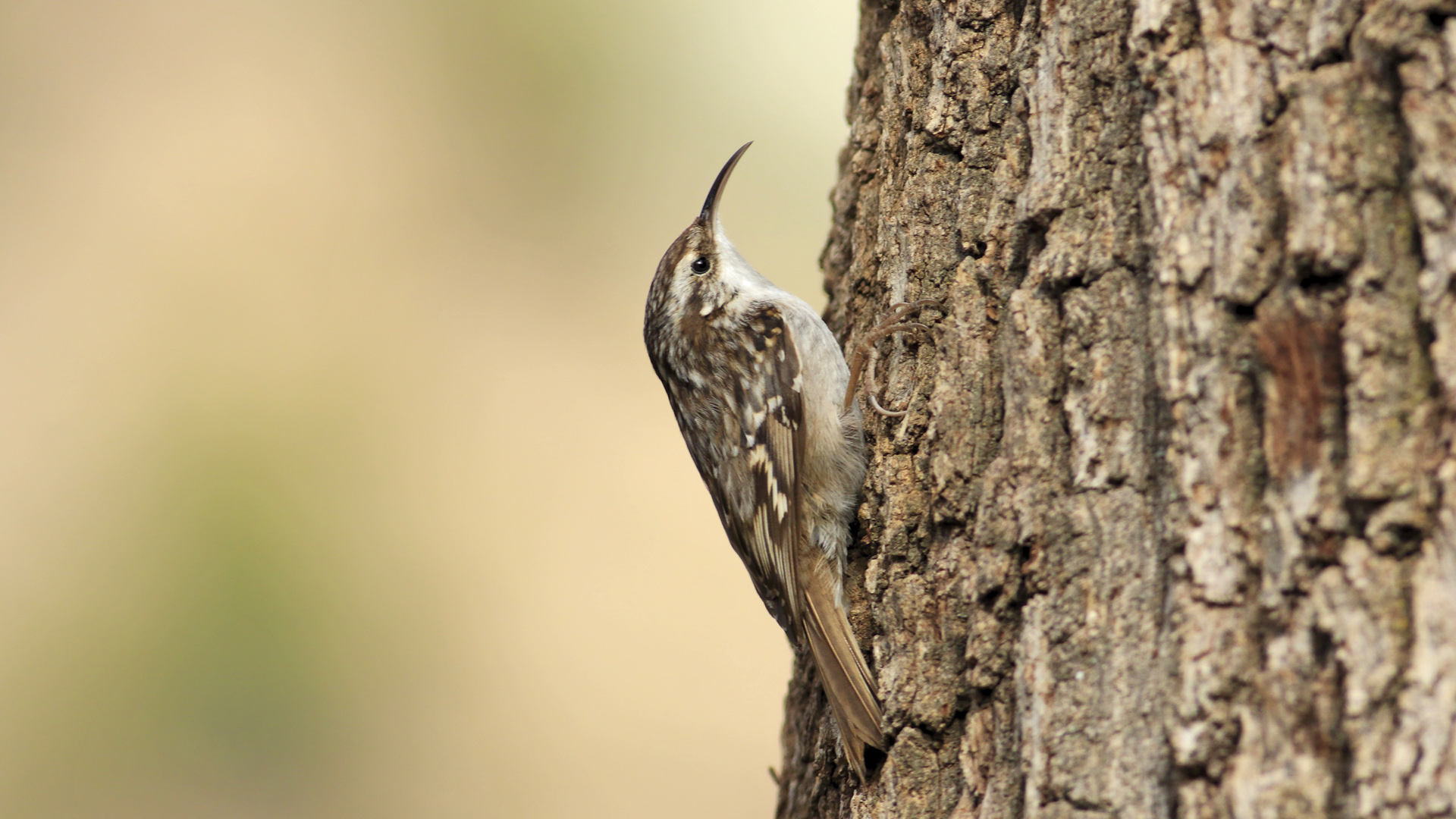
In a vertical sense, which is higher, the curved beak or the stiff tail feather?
the curved beak

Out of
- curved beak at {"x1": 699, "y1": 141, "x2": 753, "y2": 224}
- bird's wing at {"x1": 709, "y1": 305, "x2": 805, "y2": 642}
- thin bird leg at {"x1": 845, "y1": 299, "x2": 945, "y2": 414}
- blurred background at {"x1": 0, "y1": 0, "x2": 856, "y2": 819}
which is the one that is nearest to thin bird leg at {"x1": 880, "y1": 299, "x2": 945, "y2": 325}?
thin bird leg at {"x1": 845, "y1": 299, "x2": 945, "y2": 414}

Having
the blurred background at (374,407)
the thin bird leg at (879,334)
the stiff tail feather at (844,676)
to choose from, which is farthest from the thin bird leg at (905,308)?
the blurred background at (374,407)

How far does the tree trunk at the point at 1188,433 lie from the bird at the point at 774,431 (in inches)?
7.0

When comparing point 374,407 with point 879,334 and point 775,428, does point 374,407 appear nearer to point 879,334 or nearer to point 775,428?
point 775,428

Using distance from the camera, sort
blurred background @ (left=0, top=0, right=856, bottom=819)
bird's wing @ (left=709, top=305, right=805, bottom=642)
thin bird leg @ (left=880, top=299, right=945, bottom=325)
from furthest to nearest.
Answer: blurred background @ (left=0, top=0, right=856, bottom=819)
bird's wing @ (left=709, top=305, right=805, bottom=642)
thin bird leg @ (left=880, top=299, right=945, bottom=325)

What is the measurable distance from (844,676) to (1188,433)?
79 cm

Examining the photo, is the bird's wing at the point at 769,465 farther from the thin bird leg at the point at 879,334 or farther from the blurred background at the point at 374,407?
the blurred background at the point at 374,407

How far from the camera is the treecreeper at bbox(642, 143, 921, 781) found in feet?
5.99

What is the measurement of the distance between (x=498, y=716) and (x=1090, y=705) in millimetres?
3942

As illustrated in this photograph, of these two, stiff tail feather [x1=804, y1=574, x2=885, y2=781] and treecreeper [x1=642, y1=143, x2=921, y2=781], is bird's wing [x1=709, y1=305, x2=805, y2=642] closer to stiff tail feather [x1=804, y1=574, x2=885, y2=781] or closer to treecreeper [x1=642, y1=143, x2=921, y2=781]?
treecreeper [x1=642, y1=143, x2=921, y2=781]

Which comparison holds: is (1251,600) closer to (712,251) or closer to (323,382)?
(712,251)

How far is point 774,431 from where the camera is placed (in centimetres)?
226

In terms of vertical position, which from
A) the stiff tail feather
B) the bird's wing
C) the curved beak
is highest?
the curved beak

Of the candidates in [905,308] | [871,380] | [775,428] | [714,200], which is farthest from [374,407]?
[905,308]
